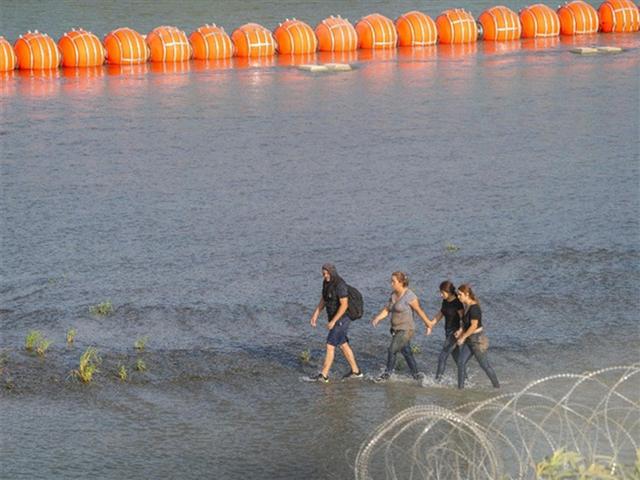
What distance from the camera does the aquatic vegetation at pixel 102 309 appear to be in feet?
64.8

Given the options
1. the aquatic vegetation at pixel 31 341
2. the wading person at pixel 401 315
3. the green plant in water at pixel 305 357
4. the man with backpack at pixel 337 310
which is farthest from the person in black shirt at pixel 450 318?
the aquatic vegetation at pixel 31 341

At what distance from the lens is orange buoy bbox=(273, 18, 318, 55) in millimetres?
49344

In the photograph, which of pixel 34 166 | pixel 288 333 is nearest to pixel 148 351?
pixel 288 333

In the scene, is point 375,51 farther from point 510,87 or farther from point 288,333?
point 288,333

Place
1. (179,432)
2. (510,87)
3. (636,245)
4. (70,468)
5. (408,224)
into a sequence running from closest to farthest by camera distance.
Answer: (70,468) → (179,432) → (636,245) → (408,224) → (510,87)

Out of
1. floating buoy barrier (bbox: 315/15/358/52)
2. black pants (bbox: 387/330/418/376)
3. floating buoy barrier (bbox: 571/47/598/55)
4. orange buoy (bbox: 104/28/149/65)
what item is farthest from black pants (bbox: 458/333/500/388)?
floating buoy barrier (bbox: 315/15/358/52)

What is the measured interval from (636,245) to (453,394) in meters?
8.17

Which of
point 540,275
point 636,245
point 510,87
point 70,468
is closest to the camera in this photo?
point 70,468

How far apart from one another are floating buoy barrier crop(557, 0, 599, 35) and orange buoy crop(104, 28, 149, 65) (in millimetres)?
18061

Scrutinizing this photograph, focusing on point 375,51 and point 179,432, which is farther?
point 375,51

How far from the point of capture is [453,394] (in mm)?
16484

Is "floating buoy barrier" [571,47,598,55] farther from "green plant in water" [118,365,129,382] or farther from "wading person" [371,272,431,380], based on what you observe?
"green plant in water" [118,365,129,382]

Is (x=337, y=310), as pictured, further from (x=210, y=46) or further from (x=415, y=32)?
(x=415, y=32)

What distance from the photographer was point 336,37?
49.8 meters
